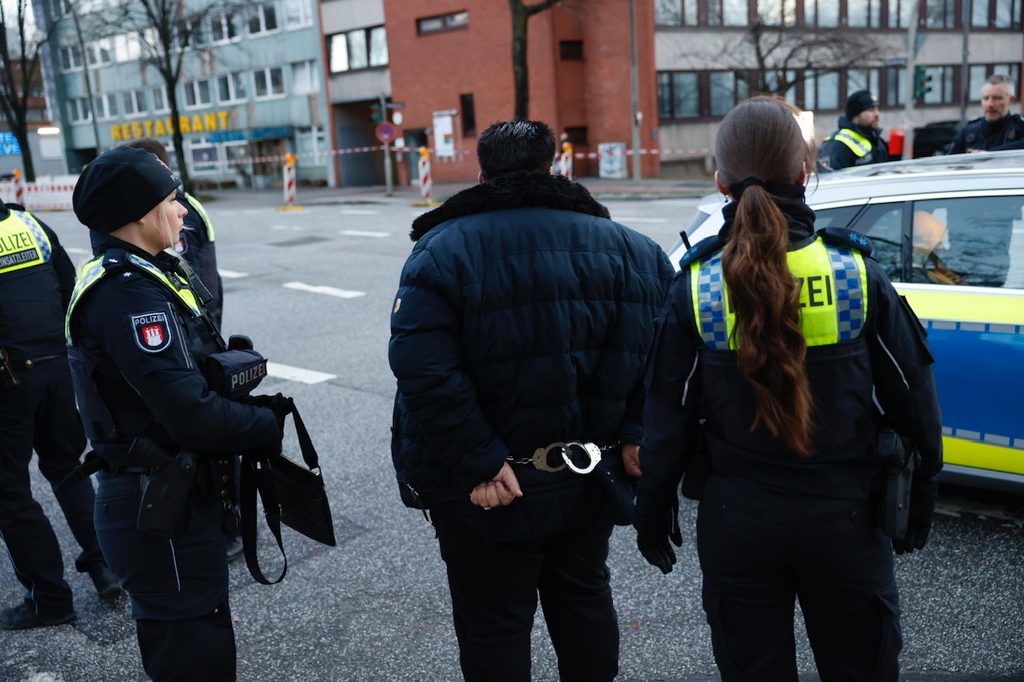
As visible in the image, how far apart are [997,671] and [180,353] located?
2.82 m

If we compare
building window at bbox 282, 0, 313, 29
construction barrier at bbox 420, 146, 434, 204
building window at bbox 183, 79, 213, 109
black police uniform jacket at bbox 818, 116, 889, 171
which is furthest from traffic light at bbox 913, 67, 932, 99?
building window at bbox 183, 79, 213, 109

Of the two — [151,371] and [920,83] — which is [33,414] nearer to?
[151,371]

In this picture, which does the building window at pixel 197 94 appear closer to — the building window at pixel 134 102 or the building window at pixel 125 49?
the building window at pixel 125 49

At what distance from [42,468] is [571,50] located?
3351 cm

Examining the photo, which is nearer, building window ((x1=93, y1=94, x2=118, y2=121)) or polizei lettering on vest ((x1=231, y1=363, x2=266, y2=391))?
polizei lettering on vest ((x1=231, y1=363, x2=266, y2=391))

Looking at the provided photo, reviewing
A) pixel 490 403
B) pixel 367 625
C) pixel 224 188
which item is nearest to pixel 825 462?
pixel 490 403

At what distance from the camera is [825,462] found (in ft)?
7.09

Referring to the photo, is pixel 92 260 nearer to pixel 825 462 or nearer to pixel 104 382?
pixel 104 382

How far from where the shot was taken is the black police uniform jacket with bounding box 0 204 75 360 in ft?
12.5

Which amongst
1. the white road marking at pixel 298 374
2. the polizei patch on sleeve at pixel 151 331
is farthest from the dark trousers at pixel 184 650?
the white road marking at pixel 298 374

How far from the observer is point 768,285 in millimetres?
2037

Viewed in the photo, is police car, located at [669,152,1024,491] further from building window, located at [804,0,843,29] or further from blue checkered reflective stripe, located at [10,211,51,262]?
building window, located at [804,0,843,29]

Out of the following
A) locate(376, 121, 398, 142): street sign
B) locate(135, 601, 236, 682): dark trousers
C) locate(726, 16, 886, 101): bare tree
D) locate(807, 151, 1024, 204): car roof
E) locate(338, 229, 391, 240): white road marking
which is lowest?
locate(338, 229, 391, 240): white road marking

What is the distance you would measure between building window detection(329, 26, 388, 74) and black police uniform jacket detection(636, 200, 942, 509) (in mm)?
39827
